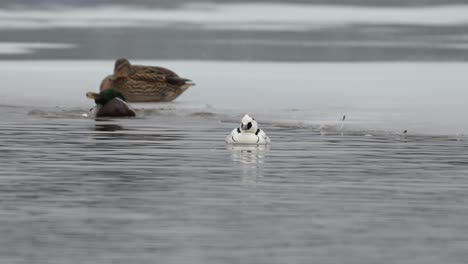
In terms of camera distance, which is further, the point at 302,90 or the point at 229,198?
the point at 302,90

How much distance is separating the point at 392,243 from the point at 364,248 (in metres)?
0.28

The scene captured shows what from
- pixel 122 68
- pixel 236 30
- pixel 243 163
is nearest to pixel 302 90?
pixel 122 68

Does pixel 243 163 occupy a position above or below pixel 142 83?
below

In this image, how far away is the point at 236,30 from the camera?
40.9 meters

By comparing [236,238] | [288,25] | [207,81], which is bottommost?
[236,238]

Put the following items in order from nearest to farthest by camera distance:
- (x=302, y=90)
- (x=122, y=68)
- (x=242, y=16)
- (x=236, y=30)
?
(x=122, y=68) → (x=302, y=90) → (x=236, y=30) → (x=242, y=16)

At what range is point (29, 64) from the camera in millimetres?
29625

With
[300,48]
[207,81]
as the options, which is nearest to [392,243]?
[207,81]

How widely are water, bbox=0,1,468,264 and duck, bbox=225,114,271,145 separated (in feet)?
0.52

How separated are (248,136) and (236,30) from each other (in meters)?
25.7

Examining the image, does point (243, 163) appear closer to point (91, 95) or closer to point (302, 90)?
point (91, 95)

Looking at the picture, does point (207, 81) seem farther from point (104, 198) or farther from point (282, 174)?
point (104, 198)

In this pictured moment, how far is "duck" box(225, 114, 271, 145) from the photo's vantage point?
50.5 ft

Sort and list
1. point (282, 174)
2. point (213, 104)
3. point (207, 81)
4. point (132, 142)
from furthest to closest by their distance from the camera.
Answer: point (207, 81), point (213, 104), point (132, 142), point (282, 174)
